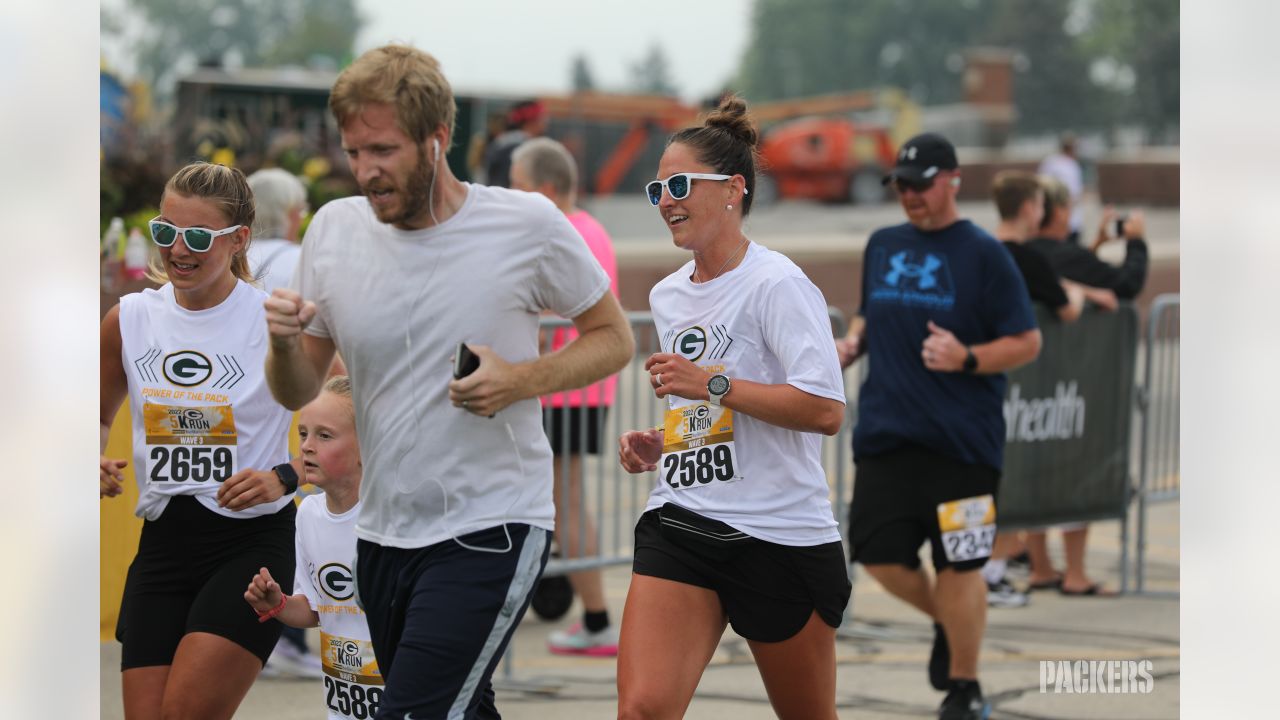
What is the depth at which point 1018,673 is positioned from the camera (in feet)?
21.7

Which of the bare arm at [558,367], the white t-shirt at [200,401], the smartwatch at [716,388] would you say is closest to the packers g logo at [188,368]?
the white t-shirt at [200,401]

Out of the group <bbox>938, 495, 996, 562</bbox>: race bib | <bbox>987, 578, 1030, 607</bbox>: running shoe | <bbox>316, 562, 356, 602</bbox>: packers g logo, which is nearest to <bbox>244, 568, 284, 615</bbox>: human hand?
<bbox>316, 562, 356, 602</bbox>: packers g logo

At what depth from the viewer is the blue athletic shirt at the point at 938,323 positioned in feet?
18.9

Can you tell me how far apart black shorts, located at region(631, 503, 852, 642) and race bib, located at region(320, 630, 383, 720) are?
71 cm

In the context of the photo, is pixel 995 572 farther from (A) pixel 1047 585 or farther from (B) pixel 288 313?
(B) pixel 288 313

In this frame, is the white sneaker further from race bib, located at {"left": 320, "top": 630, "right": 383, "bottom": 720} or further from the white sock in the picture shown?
the white sock

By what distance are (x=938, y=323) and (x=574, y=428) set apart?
1.74m

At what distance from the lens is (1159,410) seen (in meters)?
8.58

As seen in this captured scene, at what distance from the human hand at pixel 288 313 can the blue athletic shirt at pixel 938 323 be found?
2.88m

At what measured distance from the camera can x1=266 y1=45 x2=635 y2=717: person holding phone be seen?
343cm

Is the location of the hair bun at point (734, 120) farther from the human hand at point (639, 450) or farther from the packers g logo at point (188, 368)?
the packers g logo at point (188, 368)

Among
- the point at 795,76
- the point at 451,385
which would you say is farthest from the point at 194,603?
the point at 795,76
